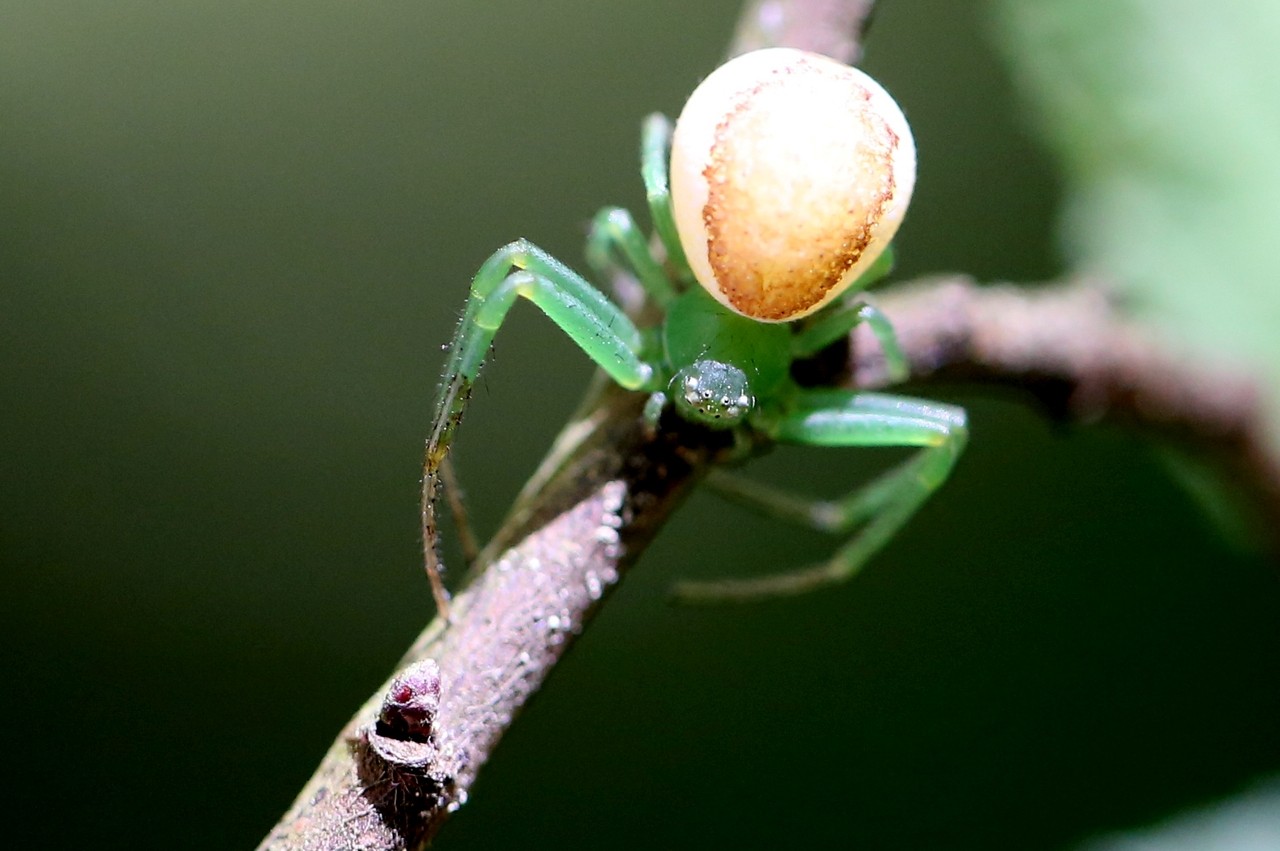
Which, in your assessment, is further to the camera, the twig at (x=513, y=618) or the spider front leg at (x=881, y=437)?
the spider front leg at (x=881, y=437)

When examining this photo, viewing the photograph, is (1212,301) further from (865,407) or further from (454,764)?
(454,764)

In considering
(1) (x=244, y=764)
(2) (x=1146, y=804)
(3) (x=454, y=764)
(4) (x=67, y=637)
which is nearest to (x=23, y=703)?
(4) (x=67, y=637)

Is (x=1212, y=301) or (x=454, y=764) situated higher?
(x=1212, y=301)

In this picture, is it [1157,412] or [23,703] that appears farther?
[23,703]

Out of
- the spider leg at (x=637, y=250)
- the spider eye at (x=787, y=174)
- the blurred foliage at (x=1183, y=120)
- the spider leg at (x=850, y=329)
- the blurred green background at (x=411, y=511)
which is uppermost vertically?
the blurred foliage at (x=1183, y=120)

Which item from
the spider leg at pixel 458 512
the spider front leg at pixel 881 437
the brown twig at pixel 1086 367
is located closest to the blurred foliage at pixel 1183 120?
the brown twig at pixel 1086 367

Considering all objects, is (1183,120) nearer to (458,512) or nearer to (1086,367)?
(1086,367)

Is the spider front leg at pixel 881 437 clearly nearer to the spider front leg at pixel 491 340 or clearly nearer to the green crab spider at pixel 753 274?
the green crab spider at pixel 753 274

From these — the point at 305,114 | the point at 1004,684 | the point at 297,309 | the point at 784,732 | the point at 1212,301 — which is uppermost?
the point at 1212,301
